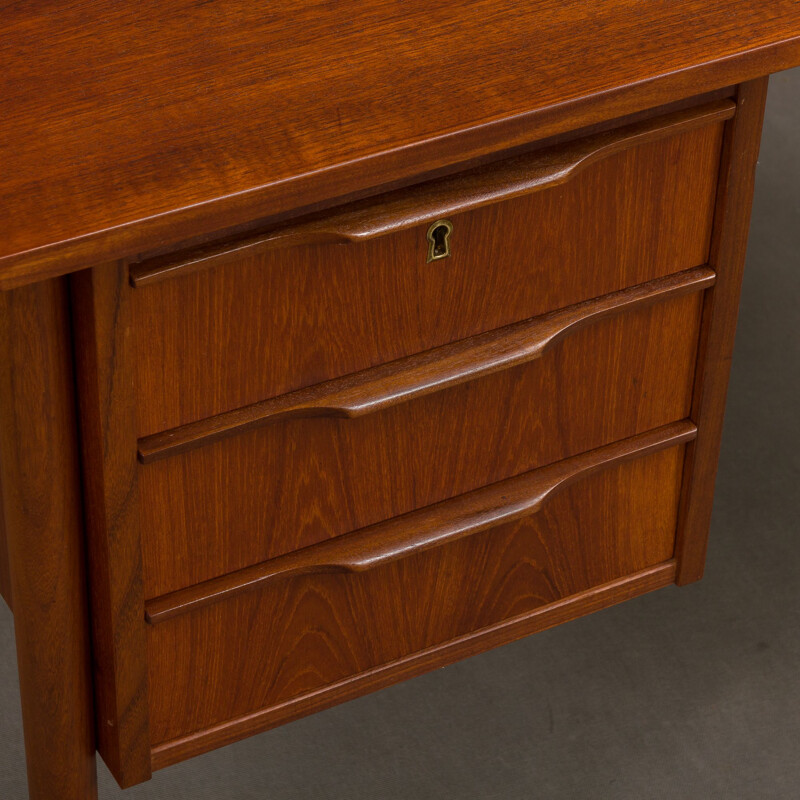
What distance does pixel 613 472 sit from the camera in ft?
4.74

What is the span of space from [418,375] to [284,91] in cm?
23

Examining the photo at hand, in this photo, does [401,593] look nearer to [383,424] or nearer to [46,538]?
[383,424]

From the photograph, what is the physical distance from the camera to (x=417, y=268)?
1.23 meters

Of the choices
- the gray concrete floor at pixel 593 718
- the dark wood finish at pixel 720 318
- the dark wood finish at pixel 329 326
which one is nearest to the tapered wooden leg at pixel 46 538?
the dark wood finish at pixel 329 326

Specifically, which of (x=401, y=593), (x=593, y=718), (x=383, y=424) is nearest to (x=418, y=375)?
(x=383, y=424)

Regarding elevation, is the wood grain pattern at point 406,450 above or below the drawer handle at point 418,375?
below

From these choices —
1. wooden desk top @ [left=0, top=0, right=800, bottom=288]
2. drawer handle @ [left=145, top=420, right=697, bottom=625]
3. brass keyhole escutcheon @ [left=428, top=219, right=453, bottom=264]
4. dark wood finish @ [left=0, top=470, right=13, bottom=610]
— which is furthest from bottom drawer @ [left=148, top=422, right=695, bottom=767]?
wooden desk top @ [left=0, top=0, right=800, bottom=288]

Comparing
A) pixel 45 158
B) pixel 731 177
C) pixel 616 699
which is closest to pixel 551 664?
pixel 616 699

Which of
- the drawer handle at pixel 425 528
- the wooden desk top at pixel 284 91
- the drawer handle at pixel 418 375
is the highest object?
the wooden desk top at pixel 284 91

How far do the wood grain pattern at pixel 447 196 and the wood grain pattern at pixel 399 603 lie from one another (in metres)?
0.31

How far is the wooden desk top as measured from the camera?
1.07m

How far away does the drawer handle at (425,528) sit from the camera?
4.24ft

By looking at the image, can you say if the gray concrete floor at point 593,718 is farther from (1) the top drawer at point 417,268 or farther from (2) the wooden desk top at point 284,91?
(2) the wooden desk top at point 284,91

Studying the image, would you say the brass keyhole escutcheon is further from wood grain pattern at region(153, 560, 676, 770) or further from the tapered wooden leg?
wood grain pattern at region(153, 560, 676, 770)
